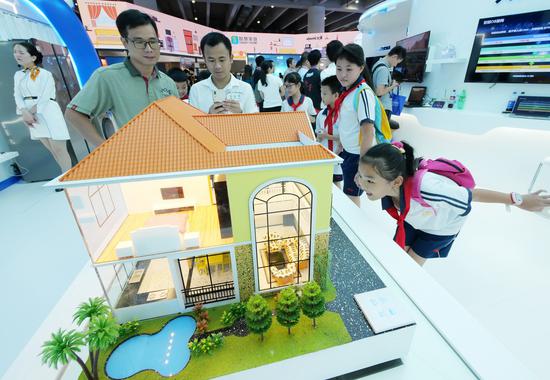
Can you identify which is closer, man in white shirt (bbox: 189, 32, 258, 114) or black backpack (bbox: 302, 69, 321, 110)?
man in white shirt (bbox: 189, 32, 258, 114)

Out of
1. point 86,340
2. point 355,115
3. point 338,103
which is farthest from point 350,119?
point 86,340

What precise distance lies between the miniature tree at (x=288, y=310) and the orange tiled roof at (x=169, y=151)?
20.2 inches

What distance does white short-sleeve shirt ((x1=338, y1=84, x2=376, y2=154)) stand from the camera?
195 centimetres

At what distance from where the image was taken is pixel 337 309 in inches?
45.5

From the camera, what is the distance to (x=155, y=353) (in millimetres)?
1001

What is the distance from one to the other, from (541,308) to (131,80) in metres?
3.27

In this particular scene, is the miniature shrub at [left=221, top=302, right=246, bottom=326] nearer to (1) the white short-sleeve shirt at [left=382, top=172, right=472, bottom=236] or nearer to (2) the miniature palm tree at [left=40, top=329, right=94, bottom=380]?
(2) the miniature palm tree at [left=40, top=329, right=94, bottom=380]

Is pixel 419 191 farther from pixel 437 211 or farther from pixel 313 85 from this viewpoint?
pixel 313 85

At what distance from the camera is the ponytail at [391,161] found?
4.21ft

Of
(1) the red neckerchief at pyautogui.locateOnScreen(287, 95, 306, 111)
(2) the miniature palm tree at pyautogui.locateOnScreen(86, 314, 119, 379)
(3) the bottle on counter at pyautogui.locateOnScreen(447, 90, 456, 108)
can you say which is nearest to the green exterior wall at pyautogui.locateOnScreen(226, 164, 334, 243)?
(2) the miniature palm tree at pyautogui.locateOnScreen(86, 314, 119, 379)

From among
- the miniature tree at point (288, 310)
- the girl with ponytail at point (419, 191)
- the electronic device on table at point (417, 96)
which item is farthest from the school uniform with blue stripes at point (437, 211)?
the electronic device on table at point (417, 96)

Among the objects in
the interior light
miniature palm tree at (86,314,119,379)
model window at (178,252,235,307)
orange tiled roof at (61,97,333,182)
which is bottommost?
model window at (178,252,235,307)

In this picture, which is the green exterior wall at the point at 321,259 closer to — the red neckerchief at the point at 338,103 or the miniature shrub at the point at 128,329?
the miniature shrub at the point at 128,329

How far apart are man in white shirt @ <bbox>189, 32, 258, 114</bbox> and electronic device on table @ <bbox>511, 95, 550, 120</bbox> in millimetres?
3196
